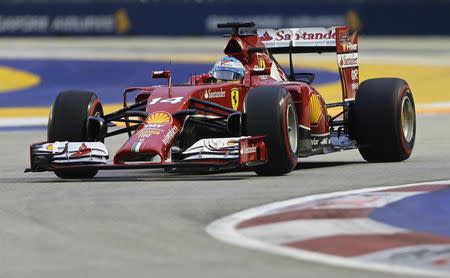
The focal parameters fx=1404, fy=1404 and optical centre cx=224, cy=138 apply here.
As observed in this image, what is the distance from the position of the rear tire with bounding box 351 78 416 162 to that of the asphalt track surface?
0.66 feet

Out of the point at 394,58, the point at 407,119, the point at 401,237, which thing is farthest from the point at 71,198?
the point at 394,58

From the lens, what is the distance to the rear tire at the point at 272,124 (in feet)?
41.8

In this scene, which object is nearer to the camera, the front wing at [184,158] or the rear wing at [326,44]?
the front wing at [184,158]

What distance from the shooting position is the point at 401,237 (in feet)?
28.3

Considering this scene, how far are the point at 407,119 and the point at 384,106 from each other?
78cm

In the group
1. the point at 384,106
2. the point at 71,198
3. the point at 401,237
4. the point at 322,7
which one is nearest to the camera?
the point at 401,237

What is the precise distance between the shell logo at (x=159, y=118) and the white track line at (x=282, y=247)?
2271mm

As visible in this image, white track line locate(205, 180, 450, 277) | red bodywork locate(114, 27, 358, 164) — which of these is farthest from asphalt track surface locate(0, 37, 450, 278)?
red bodywork locate(114, 27, 358, 164)

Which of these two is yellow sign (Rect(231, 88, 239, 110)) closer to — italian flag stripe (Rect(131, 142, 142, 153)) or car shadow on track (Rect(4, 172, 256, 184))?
car shadow on track (Rect(4, 172, 256, 184))

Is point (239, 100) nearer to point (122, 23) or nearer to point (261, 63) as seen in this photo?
point (261, 63)

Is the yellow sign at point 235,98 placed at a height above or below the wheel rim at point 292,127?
above

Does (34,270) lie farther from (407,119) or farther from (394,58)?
(394,58)

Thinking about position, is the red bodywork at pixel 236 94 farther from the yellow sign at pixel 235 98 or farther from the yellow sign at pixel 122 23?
the yellow sign at pixel 122 23

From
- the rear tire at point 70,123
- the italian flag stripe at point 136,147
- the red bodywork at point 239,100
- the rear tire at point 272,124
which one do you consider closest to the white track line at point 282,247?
the rear tire at point 272,124
